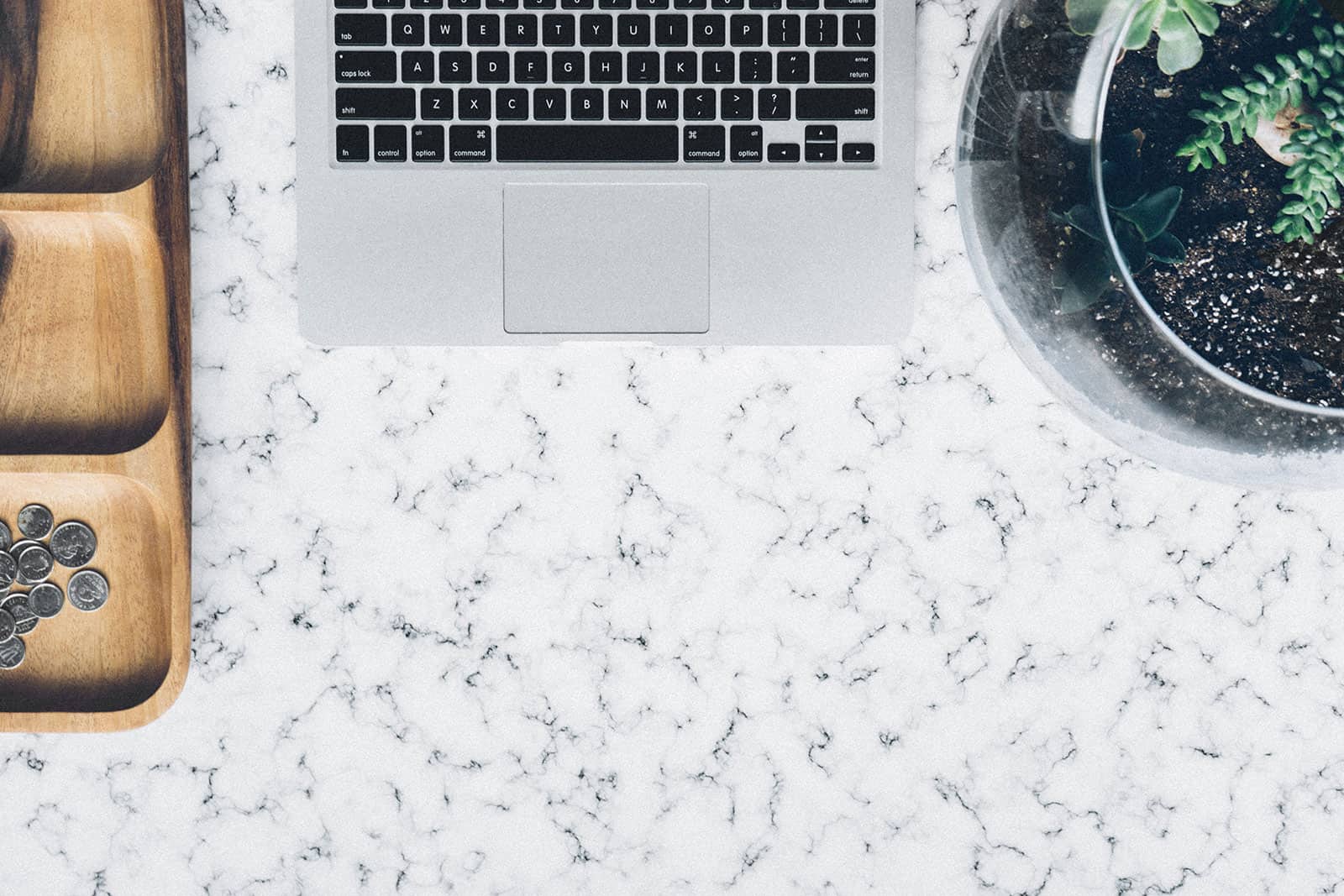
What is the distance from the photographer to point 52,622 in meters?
0.76

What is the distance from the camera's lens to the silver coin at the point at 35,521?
749 millimetres

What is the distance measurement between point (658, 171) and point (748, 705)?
1.31ft

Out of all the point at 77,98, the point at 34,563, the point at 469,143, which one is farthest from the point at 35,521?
the point at 469,143

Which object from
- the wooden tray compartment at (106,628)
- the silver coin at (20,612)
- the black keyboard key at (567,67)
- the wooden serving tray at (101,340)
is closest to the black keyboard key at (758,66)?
the black keyboard key at (567,67)

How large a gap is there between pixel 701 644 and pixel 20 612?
50 cm

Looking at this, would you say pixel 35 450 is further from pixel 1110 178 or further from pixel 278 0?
pixel 1110 178

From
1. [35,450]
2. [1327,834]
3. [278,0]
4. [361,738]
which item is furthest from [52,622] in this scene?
[1327,834]

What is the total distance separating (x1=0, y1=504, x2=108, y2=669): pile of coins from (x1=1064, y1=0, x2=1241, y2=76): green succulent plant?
0.75m

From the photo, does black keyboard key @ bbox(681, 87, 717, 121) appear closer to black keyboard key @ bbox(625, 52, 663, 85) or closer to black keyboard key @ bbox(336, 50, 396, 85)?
black keyboard key @ bbox(625, 52, 663, 85)

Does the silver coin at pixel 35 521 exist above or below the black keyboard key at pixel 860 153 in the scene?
below

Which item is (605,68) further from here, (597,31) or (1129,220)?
(1129,220)

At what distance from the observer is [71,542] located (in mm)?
748

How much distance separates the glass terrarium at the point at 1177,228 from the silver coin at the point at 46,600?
0.70 m

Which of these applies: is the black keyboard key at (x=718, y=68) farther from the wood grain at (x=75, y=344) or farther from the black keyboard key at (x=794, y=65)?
the wood grain at (x=75, y=344)
